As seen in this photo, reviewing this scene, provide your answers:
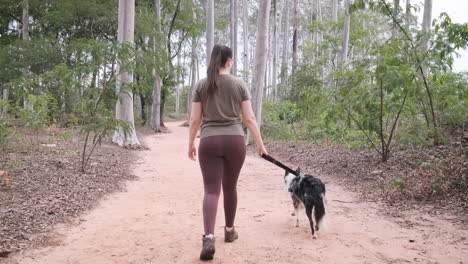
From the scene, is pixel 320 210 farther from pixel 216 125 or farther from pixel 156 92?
pixel 156 92

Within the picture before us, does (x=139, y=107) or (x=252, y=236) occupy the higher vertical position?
(x=139, y=107)

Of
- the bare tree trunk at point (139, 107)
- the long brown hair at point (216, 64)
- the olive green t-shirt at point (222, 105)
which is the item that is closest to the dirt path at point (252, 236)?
the olive green t-shirt at point (222, 105)

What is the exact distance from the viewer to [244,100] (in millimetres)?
3590

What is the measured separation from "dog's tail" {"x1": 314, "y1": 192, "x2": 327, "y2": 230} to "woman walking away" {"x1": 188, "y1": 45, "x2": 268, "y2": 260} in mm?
987

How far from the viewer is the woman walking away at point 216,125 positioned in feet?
11.4

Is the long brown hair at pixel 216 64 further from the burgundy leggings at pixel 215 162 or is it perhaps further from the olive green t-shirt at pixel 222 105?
the burgundy leggings at pixel 215 162

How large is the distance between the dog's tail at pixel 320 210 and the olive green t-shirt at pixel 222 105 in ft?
3.85

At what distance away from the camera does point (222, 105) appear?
349 centimetres

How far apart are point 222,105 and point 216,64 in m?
0.39

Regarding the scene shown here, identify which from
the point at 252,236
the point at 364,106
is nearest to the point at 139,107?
the point at 364,106

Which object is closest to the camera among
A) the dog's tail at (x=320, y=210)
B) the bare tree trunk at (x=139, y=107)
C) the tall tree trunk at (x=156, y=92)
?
the dog's tail at (x=320, y=210)

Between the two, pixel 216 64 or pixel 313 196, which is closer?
pixel 216 64

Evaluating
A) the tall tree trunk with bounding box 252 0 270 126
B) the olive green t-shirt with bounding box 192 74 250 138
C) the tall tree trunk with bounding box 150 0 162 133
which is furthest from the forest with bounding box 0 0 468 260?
the tall tree trunk with bounding box 150 0 162 133

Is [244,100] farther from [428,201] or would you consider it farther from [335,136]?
[335,136]
